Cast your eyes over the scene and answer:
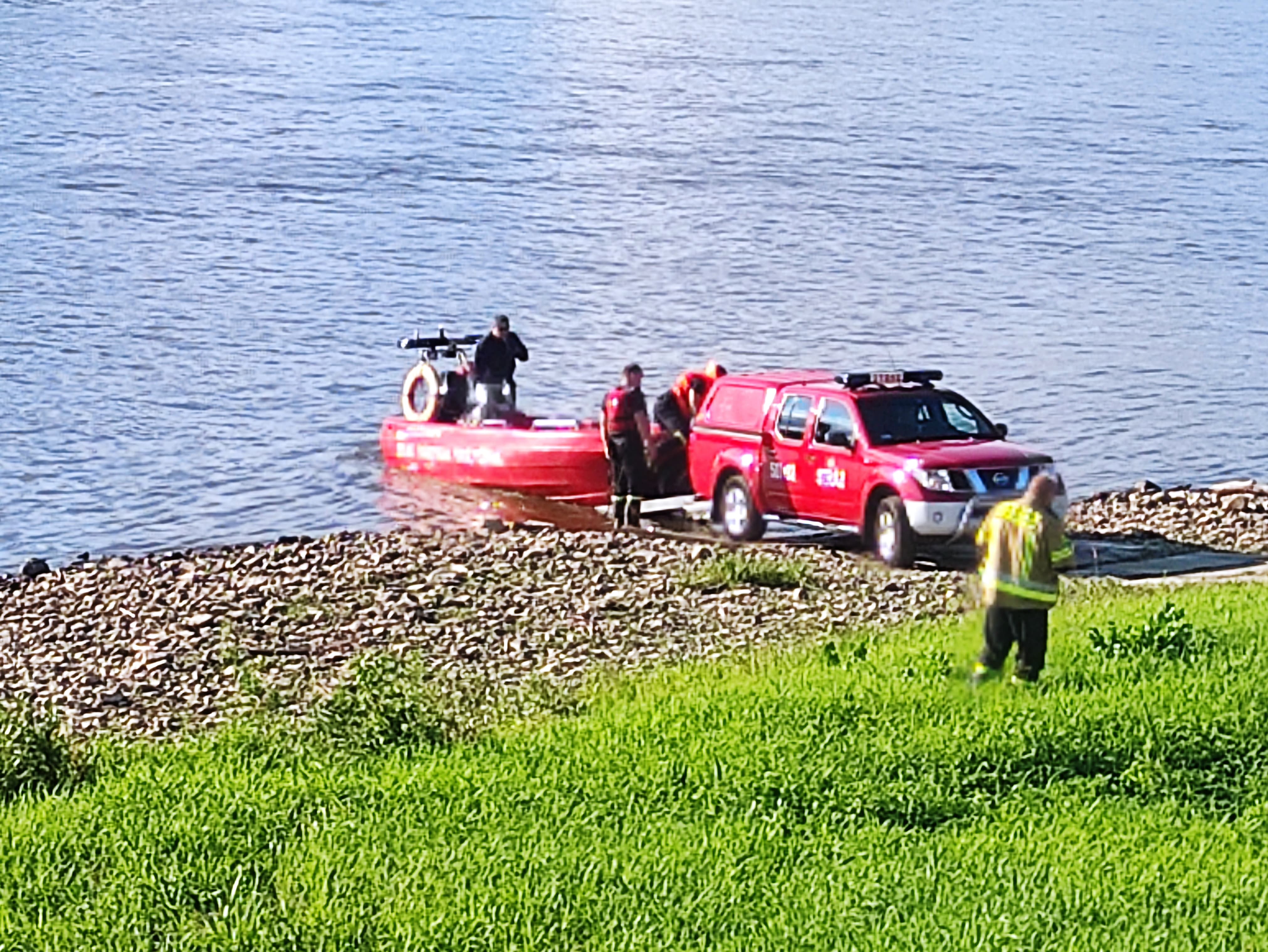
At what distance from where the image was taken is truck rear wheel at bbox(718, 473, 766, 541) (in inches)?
873

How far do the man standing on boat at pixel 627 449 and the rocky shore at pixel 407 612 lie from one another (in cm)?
98

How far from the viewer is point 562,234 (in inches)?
2073

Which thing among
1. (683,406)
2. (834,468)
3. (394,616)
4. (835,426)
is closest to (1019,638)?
(394,616)

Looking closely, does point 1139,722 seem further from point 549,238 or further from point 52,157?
point 52,157

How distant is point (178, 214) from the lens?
5338 cm

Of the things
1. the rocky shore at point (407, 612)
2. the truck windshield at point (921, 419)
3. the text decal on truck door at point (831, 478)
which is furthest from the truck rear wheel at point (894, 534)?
the truck windshield at point (921, 419)

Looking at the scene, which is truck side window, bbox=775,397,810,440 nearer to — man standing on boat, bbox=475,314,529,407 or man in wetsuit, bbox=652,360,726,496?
man in wetsuit, bbox=652,360,726,496

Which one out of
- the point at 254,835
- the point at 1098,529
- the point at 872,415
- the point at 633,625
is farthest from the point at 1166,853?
the point at 1098,529

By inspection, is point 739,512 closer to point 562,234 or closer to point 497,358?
point 497,358

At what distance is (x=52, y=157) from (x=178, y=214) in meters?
7.23

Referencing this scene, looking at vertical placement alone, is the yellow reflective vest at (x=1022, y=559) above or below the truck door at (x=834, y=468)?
above

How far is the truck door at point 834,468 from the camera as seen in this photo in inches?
830

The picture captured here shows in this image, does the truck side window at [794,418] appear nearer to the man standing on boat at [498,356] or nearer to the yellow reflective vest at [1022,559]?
the man standing on boat at [498,356]

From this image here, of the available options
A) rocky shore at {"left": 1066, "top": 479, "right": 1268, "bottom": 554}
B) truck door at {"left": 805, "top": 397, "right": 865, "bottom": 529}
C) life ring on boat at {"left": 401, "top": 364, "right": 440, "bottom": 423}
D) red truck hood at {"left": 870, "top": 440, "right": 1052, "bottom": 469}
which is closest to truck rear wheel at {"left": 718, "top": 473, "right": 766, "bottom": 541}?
truck door at {"left": 805, "top": 397, "right": 865, "bottom": 529}
